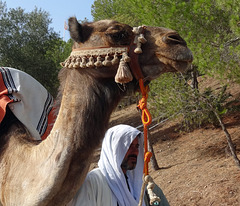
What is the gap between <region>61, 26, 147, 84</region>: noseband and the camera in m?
2.66

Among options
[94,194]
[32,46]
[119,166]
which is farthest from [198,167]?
[32,46]

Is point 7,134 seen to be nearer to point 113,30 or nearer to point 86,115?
point 86,115

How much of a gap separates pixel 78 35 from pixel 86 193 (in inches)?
52.6

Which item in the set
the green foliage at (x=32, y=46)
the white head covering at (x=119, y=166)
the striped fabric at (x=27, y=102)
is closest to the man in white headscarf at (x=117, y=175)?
the white head covering at (x=119, y=166)

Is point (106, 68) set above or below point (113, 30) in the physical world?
below

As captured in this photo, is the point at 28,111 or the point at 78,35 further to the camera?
the point at 28,111

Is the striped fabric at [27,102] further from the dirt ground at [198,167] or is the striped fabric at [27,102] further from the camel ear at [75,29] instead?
the dirt ground at [198,167]

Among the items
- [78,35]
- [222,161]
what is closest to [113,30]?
[78,35]

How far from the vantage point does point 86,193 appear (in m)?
2.77

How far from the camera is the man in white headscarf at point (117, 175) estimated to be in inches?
111

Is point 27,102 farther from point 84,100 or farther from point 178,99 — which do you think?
point 178,99

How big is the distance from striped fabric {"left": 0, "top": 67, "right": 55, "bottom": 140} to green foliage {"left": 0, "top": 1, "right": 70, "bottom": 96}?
33.6 ft

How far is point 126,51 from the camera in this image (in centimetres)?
273

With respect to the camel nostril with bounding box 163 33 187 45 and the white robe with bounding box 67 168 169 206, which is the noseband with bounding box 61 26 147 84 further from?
the white robe with bounding box 67 168 169 206
